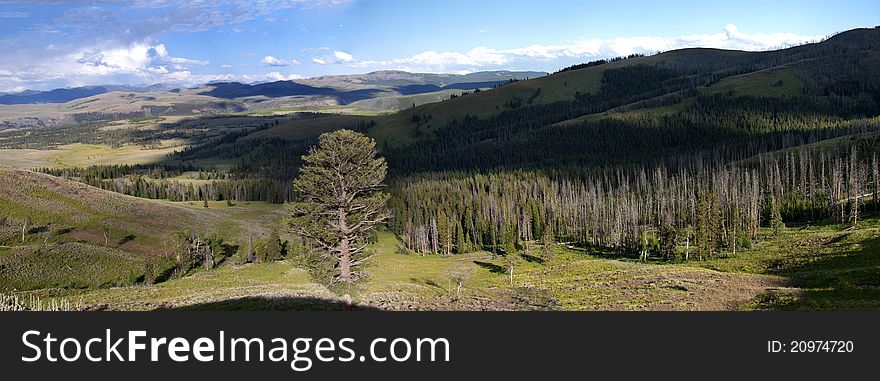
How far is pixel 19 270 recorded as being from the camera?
71750 mm

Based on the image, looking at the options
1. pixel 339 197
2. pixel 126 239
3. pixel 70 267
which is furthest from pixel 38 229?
pixel 339 197

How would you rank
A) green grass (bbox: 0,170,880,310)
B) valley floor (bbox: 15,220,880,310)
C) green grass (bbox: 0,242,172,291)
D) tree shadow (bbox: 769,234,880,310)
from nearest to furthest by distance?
1. valley floor (bbox: 15,220,880,310)
2. green grass (bbox: 0,170,880,310)
3. tree shadow (bbox: 769,234,880,310)
4. green grass (bbox: 0,242,172,291)

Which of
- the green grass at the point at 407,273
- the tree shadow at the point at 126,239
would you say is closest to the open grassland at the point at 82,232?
the tree shadow at the point at 126,239

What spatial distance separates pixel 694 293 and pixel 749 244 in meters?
58.1

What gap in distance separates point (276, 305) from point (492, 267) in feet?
233

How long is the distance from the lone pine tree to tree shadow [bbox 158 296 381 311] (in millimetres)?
2206

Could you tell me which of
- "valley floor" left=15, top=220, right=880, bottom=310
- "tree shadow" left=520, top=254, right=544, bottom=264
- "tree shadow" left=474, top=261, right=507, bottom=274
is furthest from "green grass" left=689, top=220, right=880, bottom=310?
"tree shadow" left=474, top=261, right=507, bottom=274

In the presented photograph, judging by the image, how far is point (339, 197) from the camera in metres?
34.6

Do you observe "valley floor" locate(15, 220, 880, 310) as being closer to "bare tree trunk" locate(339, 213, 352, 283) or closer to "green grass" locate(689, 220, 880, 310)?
"green grass" locate(689, 220, 880, 310)

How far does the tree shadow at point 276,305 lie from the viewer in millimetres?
33719

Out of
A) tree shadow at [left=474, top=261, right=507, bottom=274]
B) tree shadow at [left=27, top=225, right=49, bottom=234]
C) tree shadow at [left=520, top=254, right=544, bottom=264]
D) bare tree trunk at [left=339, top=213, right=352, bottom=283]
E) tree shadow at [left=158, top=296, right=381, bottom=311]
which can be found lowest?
tree shadow at [left=520, top=254, right=544, bottom=264]

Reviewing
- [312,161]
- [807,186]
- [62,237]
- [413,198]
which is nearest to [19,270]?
[62,237]

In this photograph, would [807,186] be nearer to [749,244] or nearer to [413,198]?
[749,244]

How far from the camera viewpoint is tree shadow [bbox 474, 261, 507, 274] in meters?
97.4
